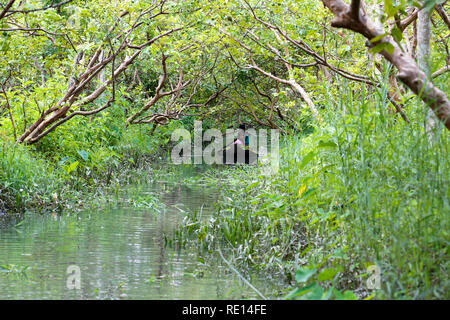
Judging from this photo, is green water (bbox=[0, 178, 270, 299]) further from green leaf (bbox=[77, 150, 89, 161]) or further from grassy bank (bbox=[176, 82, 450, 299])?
green leaf (bbox=[77, 150, 89, 161])

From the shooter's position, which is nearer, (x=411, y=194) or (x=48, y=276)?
(x=411, y=194)

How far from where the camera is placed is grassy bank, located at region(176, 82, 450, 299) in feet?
13.4

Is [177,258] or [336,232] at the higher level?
[336,232]

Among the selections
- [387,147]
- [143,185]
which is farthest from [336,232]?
[143,185]

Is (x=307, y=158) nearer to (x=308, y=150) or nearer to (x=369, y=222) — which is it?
(x=369, y=222)

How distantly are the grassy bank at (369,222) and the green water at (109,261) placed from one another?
24.8 inches

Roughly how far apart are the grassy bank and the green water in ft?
2.07

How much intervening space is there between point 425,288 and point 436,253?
0.92 feet

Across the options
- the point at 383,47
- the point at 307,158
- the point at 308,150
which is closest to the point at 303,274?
the point at 383,47

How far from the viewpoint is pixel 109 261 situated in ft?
21.6

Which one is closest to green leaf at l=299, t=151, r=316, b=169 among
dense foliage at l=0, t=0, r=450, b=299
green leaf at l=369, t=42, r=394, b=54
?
dense foliage at l=0, t=0, r=450, b=299

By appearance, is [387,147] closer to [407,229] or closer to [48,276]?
[407,229]

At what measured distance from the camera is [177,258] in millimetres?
6914

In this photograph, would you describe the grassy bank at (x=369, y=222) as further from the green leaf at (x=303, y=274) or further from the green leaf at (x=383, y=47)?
the green leaf at (x=383, y=47)
